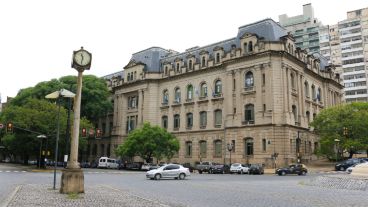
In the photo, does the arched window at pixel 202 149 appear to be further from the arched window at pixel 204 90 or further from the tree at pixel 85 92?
the tree at pixel 85 92

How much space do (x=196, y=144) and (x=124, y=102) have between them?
19300mm

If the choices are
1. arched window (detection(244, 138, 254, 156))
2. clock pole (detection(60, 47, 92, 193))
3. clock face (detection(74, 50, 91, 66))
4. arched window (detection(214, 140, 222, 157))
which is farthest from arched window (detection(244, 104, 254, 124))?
clock pole (detection(60, 47, 92, 193))

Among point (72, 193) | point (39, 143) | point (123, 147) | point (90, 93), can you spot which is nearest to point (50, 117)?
point (39, 143)

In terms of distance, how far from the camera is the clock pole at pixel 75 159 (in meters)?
16.7

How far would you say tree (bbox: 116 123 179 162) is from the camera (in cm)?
5375

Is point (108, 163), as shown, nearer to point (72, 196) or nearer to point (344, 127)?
point (344, 127)

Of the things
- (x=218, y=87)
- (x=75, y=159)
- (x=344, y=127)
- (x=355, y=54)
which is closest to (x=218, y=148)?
(x=218, y=87)

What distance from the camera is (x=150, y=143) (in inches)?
2096

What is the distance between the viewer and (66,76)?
2618 inches

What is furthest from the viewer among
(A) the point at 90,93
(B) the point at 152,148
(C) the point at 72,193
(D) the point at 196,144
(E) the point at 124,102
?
(E) the point at 124,102

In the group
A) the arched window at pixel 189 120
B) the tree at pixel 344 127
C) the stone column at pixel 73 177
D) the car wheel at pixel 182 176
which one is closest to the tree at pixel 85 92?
the arched window at pixel 189 120

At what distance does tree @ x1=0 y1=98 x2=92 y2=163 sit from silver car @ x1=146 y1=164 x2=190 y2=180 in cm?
2154

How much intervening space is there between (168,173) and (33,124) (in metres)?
24.5

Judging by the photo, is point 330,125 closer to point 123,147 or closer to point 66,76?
point 123,147
